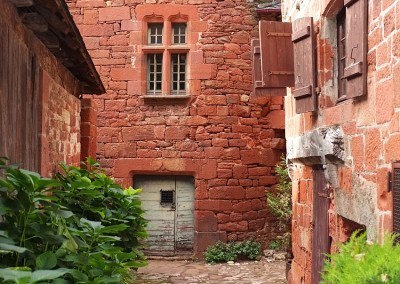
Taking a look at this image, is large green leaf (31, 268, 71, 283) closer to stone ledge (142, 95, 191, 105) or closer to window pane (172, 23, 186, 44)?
stone ledge (142, 95, 191, 105)

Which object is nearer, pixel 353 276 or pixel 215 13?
pixel 353 276

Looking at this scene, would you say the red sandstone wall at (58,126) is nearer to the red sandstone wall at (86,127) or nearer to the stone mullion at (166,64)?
the red sandstone wall at (86,127)

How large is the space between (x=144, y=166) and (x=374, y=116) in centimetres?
780

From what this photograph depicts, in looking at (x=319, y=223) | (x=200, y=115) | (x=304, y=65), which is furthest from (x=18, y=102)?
(x=200, y=115)

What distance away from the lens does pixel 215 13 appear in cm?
1234

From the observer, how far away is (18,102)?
4887mm

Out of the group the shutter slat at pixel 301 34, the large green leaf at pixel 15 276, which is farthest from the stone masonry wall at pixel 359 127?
the large green leaf at pixel 15 276

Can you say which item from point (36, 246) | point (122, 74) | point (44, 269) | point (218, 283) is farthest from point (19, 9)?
point (122, 74)

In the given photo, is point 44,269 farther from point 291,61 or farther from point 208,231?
point 208,231

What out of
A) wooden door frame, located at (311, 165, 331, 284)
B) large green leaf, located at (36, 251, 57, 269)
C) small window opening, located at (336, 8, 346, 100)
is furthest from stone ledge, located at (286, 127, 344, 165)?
large green leaf, located at (36, 251, 57, 269)

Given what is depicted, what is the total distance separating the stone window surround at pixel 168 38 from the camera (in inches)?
483

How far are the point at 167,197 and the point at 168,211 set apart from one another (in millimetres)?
280

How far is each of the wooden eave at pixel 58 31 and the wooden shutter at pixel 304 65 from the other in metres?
2.36

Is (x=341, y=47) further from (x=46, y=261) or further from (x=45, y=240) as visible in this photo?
(x=46, y=261)
